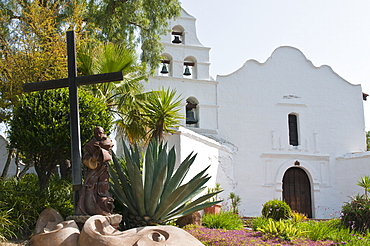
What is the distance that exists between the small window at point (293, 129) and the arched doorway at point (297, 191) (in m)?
1.24

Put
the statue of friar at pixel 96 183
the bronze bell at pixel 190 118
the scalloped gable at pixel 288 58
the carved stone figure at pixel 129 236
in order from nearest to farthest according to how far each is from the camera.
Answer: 1. the carved stone figure at pixel 129 236
2. the statue of friar at pixel 96 183
3. the bronze bell at pixel 190 118
4. the scalloped gable at pixel 288 58

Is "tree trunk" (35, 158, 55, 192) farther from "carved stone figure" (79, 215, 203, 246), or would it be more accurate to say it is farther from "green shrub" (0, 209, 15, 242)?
"carved stone figure" (79, 215, 203, 246)

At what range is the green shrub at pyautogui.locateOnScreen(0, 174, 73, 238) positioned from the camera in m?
7.45

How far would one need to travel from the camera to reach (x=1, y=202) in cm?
751

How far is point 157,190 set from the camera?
7.19 meters

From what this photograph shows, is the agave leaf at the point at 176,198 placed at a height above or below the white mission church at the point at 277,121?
below

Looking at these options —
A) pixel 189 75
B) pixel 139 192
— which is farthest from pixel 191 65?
pixel 139 192

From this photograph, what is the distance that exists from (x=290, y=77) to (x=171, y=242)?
15.6 metres

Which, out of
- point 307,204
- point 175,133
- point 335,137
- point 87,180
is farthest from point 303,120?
point 87,180

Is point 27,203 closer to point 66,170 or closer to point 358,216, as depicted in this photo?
point 66,170

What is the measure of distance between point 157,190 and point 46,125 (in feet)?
8.94

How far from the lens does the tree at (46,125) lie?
8250 millimetres

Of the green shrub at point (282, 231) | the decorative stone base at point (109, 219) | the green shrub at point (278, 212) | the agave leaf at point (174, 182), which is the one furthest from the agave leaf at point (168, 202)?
the green shrub at point (278, 212)

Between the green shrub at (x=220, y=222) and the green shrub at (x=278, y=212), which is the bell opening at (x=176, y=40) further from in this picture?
the green shrub at (x=220, y=222)
